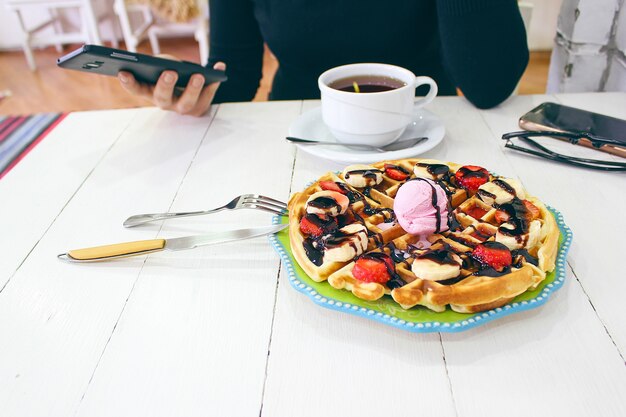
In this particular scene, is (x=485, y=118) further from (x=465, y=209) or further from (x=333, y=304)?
(x=333, y=304)

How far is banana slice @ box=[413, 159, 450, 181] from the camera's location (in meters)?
0.61

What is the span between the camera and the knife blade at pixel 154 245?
0.57 metres

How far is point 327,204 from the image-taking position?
0.54 m

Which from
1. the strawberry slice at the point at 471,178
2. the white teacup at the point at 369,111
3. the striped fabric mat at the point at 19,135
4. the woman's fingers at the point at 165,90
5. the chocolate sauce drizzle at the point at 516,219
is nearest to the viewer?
the chocolate sauce drizzle at the point at 516,219

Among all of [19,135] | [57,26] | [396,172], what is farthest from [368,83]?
[57,26]

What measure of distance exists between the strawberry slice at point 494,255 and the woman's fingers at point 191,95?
2.02 feet

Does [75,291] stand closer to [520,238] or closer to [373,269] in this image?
[373,269]

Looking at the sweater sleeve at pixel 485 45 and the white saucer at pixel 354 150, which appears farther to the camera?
the sweater sleeve at pixel 485 45

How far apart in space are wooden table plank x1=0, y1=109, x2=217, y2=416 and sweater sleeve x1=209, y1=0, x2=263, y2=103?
1.26 ft

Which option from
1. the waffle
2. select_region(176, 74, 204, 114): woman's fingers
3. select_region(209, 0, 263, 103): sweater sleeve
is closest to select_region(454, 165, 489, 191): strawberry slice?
the waffle

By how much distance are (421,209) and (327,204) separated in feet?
0.33

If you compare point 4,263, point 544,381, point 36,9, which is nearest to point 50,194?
point 4,263

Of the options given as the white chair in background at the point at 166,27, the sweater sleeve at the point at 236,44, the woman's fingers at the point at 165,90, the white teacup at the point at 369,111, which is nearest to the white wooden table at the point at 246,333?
the white teacup at the point at 369,111

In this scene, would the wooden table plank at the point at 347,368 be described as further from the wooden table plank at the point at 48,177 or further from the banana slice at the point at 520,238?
the wooden table plank at the point at 48,177
